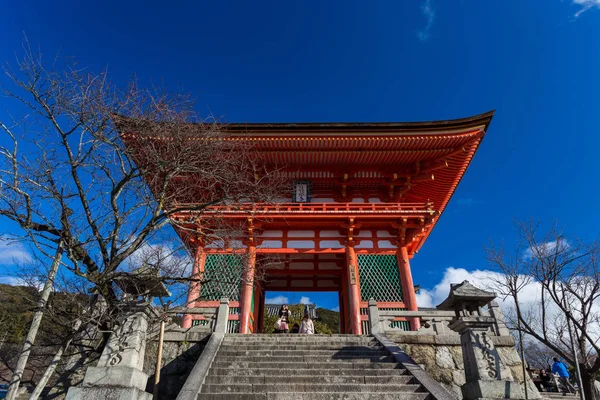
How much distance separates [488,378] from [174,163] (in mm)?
6992

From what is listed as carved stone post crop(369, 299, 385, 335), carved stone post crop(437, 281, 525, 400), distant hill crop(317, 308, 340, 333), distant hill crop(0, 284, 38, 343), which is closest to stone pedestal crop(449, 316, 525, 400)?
carved stone post crop(437, 281, 525, 400)

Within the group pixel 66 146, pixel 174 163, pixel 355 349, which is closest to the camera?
pixel 66 146

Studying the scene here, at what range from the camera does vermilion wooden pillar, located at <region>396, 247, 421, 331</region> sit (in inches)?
415

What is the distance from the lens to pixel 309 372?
269 inches

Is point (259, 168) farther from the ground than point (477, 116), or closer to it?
closer to it

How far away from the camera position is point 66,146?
597 cm

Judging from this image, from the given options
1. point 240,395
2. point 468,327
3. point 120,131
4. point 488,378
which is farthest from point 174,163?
point 488,378

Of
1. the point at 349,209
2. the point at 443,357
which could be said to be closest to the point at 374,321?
the point at 443,357

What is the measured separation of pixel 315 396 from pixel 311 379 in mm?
542

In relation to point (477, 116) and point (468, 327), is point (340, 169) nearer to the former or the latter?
point (477, 116)

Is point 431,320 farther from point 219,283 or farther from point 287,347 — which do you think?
point 219,283

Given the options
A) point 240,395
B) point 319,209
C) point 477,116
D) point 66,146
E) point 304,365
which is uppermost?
point 477,116

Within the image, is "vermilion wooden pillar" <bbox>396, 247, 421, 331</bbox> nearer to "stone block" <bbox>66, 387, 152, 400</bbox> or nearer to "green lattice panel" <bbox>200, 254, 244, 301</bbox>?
"green lattice panel" <bbox>200, 254, 244, 301</bbox>

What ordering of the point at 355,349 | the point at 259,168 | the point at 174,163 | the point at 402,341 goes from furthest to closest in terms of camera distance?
the point at 259,168 < the point at 402,341 < the point at 355,349 < the point at 174,163
